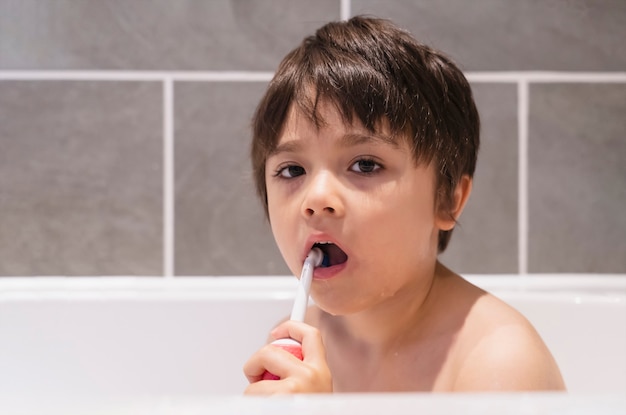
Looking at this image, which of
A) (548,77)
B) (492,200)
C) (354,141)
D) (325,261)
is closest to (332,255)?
(325,261)

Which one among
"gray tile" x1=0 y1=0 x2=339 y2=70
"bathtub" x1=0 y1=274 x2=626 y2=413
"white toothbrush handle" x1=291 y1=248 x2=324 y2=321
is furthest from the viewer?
"gray tile" x1=0 y1=0 x2=339 y2=70

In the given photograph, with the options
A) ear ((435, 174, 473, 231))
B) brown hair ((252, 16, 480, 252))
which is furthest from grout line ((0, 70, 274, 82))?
ear ((435, 174, 473, 231))

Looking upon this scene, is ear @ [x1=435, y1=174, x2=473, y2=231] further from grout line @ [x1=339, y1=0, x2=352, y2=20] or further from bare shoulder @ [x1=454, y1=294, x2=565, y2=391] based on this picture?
grout line @ [x1=339, y1=0, x2=352, y2=20]

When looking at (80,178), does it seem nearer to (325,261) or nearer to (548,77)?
(325,261)

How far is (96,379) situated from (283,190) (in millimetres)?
483

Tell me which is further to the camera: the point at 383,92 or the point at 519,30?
the point at 519,30

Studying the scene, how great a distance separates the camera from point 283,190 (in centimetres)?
69

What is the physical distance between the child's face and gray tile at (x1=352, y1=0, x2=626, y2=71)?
0.45 meters

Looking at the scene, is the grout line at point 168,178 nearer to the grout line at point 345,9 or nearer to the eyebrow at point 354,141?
the grout line at point 345,9

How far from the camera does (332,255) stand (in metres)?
0.68

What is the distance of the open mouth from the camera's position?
0.67 metres

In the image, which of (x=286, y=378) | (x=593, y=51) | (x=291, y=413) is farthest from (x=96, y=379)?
(x=593, y=51)

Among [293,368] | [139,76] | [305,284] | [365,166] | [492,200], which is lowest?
[293,368]

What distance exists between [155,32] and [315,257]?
0.58 metres
